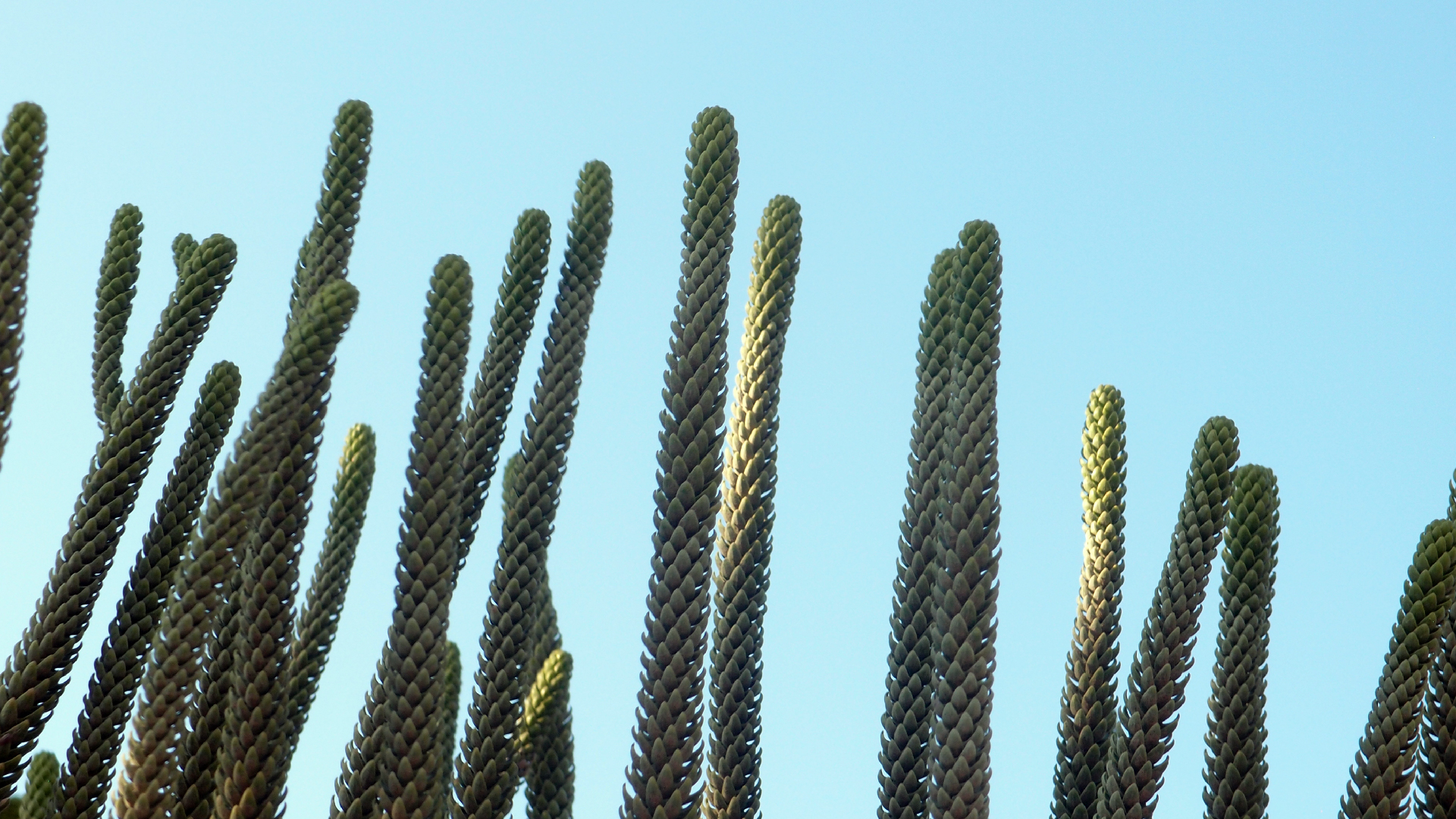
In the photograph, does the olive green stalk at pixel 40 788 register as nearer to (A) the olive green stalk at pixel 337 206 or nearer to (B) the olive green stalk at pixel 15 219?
(B) the olive green stalk at pixel 15 219

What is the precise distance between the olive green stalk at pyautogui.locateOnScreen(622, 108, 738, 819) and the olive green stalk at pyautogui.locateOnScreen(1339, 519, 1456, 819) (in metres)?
2.59

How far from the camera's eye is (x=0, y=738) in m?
4.75

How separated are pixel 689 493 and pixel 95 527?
219 centimetres

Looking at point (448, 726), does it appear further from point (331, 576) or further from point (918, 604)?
point (918, 604)

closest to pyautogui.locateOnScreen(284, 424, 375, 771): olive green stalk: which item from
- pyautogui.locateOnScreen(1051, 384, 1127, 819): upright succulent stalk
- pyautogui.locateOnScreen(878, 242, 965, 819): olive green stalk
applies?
pyautogui.locateOnScreen(878, 242, 965, 819): olive green stalk

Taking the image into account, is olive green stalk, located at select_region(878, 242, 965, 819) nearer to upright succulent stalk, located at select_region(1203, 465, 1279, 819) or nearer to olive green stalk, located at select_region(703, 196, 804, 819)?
olive green stalk, located at select_region(703, 196, 804, 819)

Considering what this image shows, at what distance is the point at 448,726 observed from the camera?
6.64 m

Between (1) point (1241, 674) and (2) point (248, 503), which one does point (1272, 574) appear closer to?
(1) point (1241, 674)

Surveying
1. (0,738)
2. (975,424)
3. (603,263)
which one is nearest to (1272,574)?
(975,424)

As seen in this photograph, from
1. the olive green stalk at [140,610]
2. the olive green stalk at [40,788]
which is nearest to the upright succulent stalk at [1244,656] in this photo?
the olive green stalk at [140,610]

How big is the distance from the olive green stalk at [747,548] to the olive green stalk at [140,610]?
6.46 feet

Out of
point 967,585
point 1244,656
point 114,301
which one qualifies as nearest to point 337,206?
point 114,301

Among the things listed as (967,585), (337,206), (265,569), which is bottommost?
(265,569)

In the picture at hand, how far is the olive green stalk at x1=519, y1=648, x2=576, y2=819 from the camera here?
6160 millimetres
